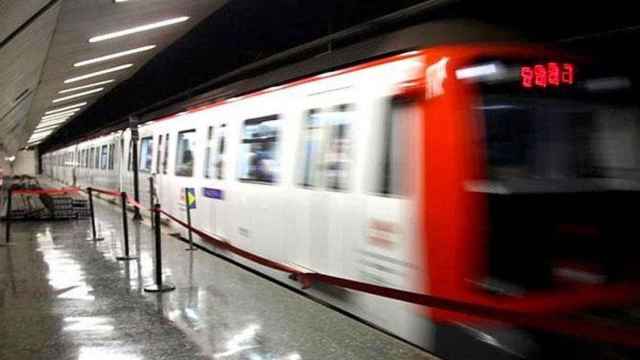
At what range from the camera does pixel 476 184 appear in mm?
4566

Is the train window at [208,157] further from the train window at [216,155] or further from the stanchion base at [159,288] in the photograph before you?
the stanchion base at [159,288]

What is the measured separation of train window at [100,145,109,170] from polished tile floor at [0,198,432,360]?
12702 millimetres

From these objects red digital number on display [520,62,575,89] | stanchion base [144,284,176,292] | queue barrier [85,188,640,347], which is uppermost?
red digital number on display [520,62,575,89]

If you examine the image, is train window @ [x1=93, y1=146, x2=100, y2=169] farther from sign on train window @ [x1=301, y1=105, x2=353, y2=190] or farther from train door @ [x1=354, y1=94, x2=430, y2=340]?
train door @ [x1=354, y1=94, x2=430, y2=340]

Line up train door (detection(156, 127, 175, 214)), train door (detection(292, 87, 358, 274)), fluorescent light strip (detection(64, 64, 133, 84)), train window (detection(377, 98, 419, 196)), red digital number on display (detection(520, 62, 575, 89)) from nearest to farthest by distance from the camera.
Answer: red digital number on display (detection(520, 62, 575, 89)) < train window (detection(377, 98, 419, 196)) < train door (detection(292, 87, 358, 274)) < train door (detection(156, 127, 175, 214)) < fluorescent light strip (detection(64, 64, 133, 84))

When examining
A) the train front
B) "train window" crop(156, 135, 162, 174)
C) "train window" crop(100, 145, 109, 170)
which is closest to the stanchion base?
the train front

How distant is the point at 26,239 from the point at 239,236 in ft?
15.8

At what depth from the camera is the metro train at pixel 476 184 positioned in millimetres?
4539

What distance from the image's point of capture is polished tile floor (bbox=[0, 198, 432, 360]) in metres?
4.71

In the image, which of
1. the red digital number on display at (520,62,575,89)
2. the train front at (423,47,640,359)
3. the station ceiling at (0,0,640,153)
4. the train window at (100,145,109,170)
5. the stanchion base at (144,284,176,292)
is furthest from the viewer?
the train window at (100,145,109,170)

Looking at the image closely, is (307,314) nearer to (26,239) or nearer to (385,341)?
(385,341)

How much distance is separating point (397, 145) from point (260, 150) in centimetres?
317

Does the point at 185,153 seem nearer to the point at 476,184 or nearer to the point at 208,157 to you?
the point at 208,157

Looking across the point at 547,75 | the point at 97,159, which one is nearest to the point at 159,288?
the point at 547,75
